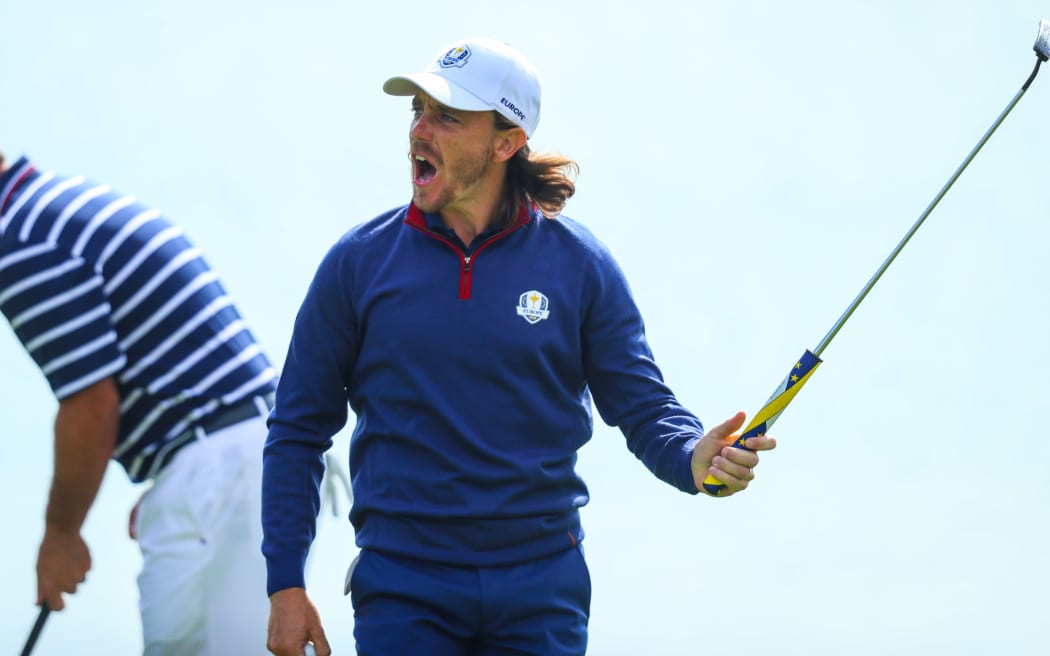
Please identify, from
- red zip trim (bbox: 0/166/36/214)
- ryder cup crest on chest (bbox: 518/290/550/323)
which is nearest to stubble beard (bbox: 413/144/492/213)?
ryder cup crest on chest (bbox: 518/290/550/323)

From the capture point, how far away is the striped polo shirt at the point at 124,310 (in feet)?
12.0

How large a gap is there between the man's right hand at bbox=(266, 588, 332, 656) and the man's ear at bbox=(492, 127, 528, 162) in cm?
120

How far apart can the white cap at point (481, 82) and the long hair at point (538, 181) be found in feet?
0.23

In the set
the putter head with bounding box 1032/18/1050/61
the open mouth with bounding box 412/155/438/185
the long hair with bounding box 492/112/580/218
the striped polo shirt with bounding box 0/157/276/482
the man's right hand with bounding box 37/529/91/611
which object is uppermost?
the putter head with bounding box 1032/18/1050/61

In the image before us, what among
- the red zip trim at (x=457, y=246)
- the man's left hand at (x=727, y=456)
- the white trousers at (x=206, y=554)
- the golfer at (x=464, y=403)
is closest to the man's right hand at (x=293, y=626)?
the golfer at (x=464, y=403)

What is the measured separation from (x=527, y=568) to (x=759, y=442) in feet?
2.04

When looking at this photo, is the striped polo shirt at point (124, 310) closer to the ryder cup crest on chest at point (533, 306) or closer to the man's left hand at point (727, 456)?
the ryder cup crest on chest at point (533, 306)

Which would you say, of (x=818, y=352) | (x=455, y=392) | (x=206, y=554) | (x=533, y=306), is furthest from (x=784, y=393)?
(x=206, y=554)

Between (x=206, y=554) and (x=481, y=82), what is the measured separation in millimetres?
1475

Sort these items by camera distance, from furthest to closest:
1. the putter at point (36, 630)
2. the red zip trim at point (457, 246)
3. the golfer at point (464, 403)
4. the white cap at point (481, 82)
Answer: the putter at point (36, 630) → the white cap at point (481, 82) → the red zip trim at point (457, 246) → the golfer at point (464, 403)

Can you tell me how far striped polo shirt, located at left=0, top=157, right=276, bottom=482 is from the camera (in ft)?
12.0

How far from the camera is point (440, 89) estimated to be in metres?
3.40

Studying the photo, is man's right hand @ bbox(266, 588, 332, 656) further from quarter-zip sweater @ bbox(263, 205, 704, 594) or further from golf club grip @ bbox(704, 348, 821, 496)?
golf club grip @ bbox(704, 348, 821, 496)

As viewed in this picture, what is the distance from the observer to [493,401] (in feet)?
10.7
